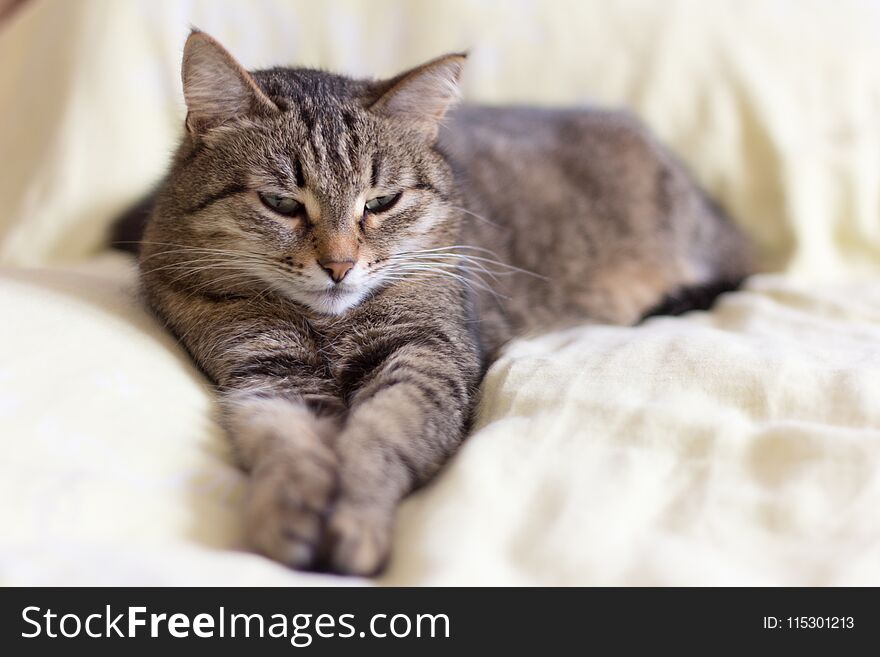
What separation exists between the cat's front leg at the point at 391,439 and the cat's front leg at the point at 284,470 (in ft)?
0.08

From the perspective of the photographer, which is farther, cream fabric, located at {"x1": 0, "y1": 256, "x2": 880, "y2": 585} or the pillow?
the pillow

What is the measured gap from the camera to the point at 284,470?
1.03m

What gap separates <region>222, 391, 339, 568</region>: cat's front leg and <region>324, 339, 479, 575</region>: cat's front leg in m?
0.02

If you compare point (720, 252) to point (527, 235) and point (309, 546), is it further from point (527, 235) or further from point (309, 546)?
point (309, 546)

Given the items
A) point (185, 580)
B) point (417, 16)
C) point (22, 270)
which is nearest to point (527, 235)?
point (417, 16)

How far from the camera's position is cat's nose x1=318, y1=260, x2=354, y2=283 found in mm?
1286

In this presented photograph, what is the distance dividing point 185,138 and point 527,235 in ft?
2.83

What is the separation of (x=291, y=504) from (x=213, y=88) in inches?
29.9

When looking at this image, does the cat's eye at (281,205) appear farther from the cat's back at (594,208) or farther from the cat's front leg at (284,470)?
the cat's back at (594,208)

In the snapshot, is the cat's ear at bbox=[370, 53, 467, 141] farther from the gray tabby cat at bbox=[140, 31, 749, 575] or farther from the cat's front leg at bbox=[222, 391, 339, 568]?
the cat's front leg at bbox=[222, 391, 339, 568]

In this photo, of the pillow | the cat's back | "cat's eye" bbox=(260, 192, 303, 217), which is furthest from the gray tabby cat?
the pillow

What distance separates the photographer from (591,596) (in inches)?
34.2

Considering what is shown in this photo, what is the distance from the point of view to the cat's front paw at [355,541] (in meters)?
0.94

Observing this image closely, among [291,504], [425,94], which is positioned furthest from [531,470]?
[425,94]
